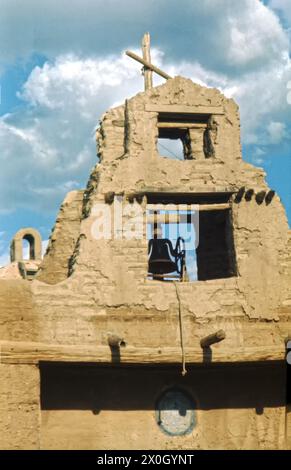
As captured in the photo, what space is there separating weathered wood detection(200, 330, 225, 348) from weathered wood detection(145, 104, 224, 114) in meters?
4.04

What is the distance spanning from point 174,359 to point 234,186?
3221 mm

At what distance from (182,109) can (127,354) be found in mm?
4452

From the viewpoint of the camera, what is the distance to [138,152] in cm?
1658

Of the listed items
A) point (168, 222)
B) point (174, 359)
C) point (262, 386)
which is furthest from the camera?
point (168, 222)

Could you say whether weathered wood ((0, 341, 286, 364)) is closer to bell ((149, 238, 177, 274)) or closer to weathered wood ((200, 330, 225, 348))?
weathered wood ((200, 330, 225, 348))

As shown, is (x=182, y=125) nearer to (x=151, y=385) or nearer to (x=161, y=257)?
(x=161, y=257)

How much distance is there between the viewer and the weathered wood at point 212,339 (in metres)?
14.9

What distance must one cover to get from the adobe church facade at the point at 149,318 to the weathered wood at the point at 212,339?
3 centimetres

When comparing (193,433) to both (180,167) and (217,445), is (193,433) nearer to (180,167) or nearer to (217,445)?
(217,445)

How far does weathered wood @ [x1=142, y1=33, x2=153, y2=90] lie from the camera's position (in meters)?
18.7

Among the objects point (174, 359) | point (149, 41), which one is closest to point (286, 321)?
point (174, 359)

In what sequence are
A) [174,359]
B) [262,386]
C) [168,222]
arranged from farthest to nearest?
[168,222] < [262,386] < [174,359]

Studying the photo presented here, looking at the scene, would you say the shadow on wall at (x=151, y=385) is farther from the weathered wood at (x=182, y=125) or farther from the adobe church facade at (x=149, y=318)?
the weathered wood at (x=182, y=125)

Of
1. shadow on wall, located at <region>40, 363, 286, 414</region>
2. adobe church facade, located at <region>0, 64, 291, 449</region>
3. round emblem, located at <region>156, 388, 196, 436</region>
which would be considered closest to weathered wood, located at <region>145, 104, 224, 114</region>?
adobe church facade, located at <region>0, 64, 291, 449</region>
